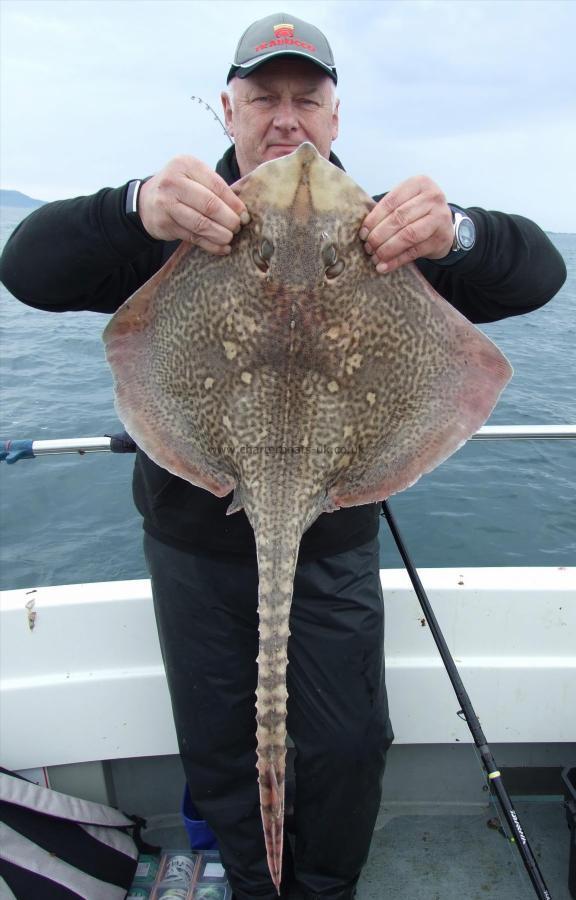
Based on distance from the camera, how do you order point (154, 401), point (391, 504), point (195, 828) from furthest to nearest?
point (391, 504)
point (195, 828)
point (154, 401)

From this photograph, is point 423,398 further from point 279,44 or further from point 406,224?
point 279,44

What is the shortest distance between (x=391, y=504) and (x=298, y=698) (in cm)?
578

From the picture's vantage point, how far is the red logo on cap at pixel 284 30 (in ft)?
7.54

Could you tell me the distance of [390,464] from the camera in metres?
1.96

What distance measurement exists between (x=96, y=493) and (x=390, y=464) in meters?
6.66

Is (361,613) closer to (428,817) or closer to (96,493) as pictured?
(428,817)

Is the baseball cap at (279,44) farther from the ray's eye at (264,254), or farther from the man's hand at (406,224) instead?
the ray's eye at (264,254)

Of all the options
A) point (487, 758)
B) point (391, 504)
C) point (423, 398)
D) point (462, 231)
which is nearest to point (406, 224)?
point (462, 231)

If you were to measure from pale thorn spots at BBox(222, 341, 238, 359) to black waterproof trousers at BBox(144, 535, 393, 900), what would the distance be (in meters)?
0.86

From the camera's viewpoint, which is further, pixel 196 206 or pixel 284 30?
pixel 284 30

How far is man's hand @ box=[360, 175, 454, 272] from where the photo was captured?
1.76 meters

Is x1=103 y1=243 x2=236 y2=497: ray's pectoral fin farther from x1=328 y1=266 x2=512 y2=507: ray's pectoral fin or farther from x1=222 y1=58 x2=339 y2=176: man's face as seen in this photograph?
x1=222 y1=58 x2=339 y2=176: man's face

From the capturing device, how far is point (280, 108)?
2.35m

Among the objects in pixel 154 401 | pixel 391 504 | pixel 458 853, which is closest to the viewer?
pixel 154 401
